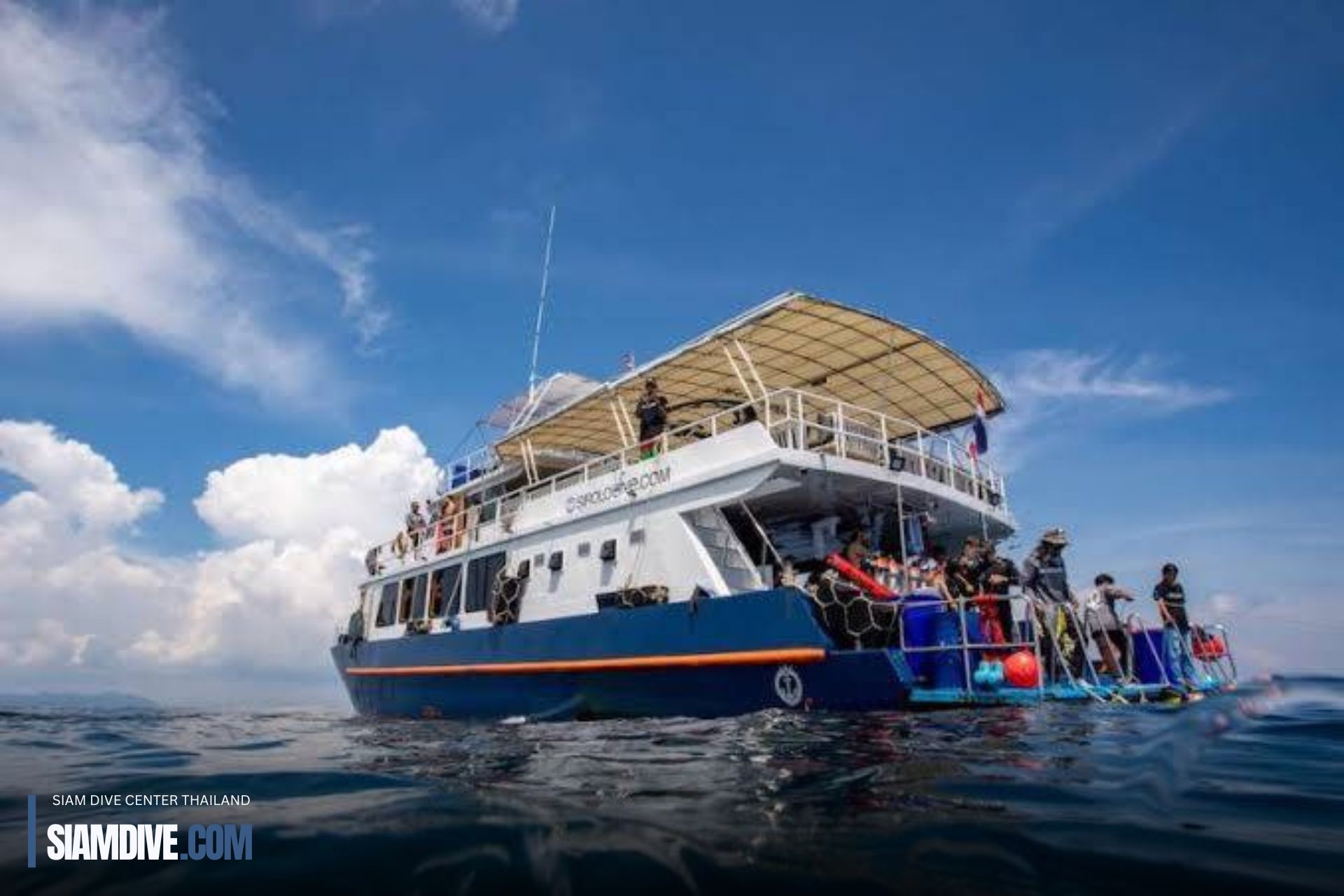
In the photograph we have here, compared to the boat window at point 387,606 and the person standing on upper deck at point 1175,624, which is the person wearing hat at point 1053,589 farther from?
the boat window at point 387,606

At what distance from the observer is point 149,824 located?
3.16m

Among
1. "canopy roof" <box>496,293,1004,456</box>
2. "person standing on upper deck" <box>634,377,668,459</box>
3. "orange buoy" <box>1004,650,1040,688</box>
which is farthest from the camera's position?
"person standing on upper deck" <box>634,377,668,459</box>

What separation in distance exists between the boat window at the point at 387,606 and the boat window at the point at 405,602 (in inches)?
12.3

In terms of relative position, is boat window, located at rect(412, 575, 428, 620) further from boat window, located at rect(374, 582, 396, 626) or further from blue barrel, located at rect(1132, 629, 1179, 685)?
blue barrel, located at rect(1132, 629, 1179, 685)

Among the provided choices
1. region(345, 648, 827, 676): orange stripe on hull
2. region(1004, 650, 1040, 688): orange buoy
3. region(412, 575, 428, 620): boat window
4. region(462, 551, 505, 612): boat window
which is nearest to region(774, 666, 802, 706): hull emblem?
region(345, 648, 827, 676): orange stripe on hull

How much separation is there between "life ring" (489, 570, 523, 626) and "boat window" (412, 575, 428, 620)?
381 cm

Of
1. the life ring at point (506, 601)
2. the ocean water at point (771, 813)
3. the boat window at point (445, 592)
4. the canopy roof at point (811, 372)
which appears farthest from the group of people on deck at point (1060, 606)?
the boat window at point (445, 592)

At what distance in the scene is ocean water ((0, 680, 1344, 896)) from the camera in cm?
233

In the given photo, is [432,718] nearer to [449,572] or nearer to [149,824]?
[449,572]

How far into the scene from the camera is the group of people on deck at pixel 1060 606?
834 cm

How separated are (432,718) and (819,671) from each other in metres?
8.22

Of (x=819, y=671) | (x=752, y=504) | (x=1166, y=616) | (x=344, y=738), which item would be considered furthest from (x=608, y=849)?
(x=1166, y=616)

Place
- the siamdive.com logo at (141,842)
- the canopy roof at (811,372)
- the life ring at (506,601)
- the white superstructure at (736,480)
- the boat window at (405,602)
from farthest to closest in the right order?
the boat window at (405,602) → the life ring at (506,601) → the canopy roof at (811,372) → the white superstructure at (736,480) → the siamdive.com logo at (141,842)

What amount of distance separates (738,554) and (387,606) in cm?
1044
